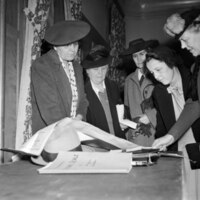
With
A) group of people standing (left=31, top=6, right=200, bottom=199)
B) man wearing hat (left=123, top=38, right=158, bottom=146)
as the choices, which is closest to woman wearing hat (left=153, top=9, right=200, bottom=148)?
group of people standing (left=31, top=6, right=200, bottom=199)

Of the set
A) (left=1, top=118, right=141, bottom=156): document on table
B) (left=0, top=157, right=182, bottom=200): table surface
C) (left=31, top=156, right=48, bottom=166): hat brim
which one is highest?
(left=0, top=157, right=182, bottom=200): table surface

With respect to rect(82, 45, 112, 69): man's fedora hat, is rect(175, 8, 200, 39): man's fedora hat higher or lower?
higher

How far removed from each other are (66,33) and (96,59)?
520mm

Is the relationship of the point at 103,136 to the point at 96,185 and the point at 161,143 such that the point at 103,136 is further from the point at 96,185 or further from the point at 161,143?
the point at 96,185

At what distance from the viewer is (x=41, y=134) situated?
118cm

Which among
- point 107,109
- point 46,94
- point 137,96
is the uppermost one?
point 46,94

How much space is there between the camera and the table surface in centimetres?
71

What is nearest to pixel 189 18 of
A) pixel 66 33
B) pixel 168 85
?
pixel 168 85

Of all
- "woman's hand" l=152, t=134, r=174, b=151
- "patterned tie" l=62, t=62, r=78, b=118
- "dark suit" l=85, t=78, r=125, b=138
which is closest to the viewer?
"woman's hand" l=152, t=134, r=174, b=151

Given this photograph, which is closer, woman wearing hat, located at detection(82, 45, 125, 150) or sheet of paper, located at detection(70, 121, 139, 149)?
sheet of paper, located at detection(70, 121, 139, 149)

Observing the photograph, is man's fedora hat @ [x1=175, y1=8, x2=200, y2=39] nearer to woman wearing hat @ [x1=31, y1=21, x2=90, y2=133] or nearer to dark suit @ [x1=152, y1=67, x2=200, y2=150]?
dark suit @ [x1=152, y1=67, x2=200, y2=150]

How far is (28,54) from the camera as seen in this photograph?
6.93 ft

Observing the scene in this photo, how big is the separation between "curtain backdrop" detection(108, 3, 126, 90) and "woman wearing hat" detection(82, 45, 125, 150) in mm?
1883

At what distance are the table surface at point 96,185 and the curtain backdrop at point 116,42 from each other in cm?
344
